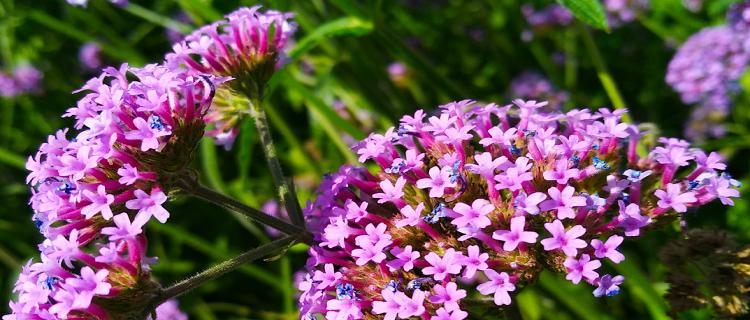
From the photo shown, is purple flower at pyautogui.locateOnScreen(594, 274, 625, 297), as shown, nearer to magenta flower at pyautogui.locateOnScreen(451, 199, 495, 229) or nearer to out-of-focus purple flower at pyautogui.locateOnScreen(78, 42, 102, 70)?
magenta flower at pyautogui.locateOnScreen(451, 199, 495, 229)

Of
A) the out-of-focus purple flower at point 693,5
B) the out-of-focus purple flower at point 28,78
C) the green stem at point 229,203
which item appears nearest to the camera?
the green stem at point 229,203

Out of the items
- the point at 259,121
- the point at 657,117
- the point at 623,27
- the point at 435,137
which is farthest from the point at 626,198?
the point at 623,27

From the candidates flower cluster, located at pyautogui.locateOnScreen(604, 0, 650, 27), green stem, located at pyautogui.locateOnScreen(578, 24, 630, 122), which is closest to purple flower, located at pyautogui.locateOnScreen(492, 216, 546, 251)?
green stem, located at pyautogui.locateOnScreen(578, 24, 630, 122)

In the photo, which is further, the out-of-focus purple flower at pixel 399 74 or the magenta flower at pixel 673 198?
the out-of-focus purple flower at pixel 399 74

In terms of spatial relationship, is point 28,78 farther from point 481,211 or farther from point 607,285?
point 607,285

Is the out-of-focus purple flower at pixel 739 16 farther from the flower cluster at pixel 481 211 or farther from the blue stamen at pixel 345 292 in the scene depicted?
the blue stamen at pixel 345 292

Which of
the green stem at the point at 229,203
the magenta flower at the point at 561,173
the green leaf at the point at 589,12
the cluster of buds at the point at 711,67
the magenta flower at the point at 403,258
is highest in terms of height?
the cluster of buds at the point at 711,67

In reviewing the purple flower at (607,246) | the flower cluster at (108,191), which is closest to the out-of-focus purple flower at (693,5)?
the purple flower at (607,246)

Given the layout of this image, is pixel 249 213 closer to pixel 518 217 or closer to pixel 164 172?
pixel 164 172
